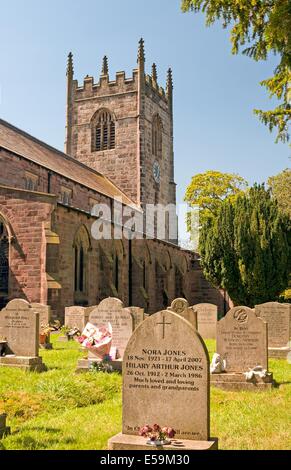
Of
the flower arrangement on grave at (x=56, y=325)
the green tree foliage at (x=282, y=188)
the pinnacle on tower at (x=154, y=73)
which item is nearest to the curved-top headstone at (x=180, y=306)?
the flower arrangement on grave at (x=56, y=325)

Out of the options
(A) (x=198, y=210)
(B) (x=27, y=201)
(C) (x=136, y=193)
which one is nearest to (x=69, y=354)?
(B) (x=27, y=201)

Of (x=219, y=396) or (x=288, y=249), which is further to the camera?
(x=288, y=249)

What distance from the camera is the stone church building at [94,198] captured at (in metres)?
20.6

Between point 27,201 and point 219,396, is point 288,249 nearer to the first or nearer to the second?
point 27,201

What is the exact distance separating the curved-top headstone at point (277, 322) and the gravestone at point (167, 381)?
31.2 feet

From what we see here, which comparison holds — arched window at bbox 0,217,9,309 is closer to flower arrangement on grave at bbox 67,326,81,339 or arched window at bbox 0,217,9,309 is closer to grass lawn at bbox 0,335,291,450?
flower arrangement on grave at bbox 67,326,81,339

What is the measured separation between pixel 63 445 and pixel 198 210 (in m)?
34.4

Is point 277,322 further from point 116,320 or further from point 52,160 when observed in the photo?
point 52,160

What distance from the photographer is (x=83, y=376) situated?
9.31 m

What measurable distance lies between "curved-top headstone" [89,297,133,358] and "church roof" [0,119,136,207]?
16427 millimetres

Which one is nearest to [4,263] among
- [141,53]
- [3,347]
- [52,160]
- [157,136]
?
[3,347]

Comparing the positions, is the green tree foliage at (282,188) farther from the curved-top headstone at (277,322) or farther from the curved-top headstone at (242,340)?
the curved-top headstone at (242,340)

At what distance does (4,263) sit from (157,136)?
1124 inches
